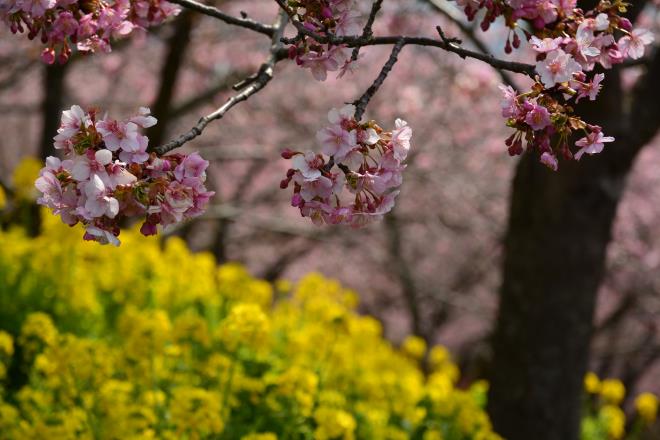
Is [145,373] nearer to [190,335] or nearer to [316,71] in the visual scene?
[190,335]

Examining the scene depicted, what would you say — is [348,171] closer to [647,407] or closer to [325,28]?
[325,28]

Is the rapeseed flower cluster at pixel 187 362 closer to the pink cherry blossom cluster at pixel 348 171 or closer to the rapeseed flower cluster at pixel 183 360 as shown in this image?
the rapeseed flower cluster at pixel 183 360

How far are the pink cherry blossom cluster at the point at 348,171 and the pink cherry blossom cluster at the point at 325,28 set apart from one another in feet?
1.08

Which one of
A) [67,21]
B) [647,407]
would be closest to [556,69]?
[67,21]

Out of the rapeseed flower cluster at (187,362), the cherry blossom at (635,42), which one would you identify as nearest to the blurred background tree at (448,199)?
the rapeseed flower cluster at (187,362)

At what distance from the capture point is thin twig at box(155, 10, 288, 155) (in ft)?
6.40

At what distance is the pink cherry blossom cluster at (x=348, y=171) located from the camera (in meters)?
1.94

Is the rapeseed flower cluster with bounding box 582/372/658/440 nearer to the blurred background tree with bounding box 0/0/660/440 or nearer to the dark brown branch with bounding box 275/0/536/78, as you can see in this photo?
the blurred background tree with bounding box 0/0/660/440

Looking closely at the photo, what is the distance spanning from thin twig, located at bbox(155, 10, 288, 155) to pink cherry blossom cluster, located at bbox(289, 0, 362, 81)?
129mm

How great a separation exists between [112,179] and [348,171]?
50 cm

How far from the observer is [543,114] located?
201cm

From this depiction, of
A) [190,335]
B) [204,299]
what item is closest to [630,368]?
[204,299]

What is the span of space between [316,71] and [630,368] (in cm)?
1241

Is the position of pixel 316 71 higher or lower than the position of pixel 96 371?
higher
